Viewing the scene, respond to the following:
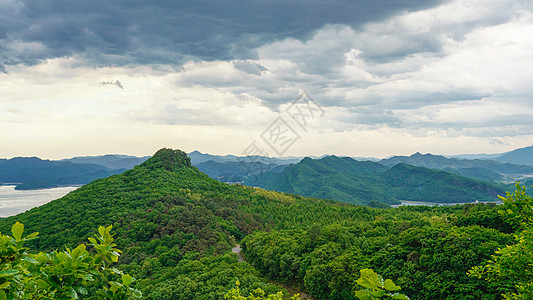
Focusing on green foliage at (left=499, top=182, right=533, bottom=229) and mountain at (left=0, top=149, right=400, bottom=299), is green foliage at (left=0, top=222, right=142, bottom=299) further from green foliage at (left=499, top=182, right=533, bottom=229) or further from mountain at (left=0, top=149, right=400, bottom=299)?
mountain at (left=0, top=149, right=400, bottom=299)

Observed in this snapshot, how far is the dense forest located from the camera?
27297mm

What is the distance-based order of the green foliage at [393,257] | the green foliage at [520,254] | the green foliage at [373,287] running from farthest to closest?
the green foliage at [393,257] → the green foliage at [520,254] → the green foliage at [373,287]

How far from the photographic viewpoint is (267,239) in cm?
4816

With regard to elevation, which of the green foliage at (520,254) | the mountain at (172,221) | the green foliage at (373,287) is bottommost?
the mountain at (172,221)

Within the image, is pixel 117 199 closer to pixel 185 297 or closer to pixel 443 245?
pixel 185 297

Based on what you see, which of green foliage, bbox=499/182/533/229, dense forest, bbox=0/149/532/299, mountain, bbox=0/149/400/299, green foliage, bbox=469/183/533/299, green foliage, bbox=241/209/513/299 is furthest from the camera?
mountain, bbox=0/149/400/299

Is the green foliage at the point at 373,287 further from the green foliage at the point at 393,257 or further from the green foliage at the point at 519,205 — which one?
the green foliage at the point at 393,257

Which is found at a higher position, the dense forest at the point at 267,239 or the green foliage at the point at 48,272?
the green foliage at the point at 48,272

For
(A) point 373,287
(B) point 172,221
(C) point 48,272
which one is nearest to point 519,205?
(A) point 373,287

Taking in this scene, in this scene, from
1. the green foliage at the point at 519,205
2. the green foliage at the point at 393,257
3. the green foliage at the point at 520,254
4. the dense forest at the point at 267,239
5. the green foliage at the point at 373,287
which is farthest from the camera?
the dense forest at the point at 267,239

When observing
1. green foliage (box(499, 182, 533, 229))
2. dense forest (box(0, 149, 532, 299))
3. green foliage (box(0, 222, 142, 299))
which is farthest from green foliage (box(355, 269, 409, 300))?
green foliage (box(499, 182, 533, 229))

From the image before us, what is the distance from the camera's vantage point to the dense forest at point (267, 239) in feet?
89.6

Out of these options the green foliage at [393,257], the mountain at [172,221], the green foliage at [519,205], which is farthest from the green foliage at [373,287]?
the mountain at [172,221]

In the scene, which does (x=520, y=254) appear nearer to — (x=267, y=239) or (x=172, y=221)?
(x=267, y=239)
